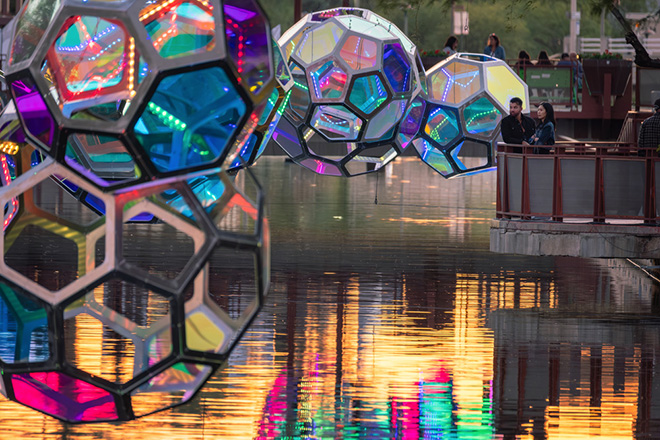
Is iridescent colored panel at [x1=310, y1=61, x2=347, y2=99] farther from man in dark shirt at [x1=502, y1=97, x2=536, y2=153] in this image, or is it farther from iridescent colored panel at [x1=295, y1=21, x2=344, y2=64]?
man in dark shirt at [x1=502, y1=97, x2=536, y2=153]

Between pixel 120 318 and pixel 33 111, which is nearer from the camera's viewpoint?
pixel 33 111

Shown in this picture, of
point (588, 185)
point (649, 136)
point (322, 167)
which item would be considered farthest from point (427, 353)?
point (322, 167)

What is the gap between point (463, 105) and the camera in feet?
53.9

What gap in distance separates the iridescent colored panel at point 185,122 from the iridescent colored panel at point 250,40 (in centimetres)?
26

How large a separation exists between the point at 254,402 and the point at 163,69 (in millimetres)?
4103

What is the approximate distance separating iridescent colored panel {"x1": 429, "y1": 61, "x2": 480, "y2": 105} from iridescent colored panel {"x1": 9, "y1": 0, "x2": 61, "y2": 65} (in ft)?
36.7

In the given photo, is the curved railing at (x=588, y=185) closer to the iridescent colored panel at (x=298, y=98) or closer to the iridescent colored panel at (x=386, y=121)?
the iridescent colored panel at (x=386, y=121)

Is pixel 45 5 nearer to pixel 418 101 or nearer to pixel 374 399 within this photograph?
pixel 374 399

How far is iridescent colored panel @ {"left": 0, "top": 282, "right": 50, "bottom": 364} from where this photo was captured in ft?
17.7

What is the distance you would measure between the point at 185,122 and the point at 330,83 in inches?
375

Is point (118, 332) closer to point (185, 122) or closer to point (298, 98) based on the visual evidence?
point (185, 122)

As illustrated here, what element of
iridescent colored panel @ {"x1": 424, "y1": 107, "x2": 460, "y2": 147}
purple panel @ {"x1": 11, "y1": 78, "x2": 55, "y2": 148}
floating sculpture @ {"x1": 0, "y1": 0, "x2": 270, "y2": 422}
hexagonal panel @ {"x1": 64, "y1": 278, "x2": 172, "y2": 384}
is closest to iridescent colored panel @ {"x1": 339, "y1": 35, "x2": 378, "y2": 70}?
iridescent colored panel @ {"x1": 424, "y1": 107, "x2": 460, "y2": 147}

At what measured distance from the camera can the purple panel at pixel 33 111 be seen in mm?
5125

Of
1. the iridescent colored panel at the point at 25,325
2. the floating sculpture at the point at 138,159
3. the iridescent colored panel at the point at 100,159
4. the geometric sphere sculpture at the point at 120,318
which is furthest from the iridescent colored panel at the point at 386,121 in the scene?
the iridescent colored panel at the point at 25,325
